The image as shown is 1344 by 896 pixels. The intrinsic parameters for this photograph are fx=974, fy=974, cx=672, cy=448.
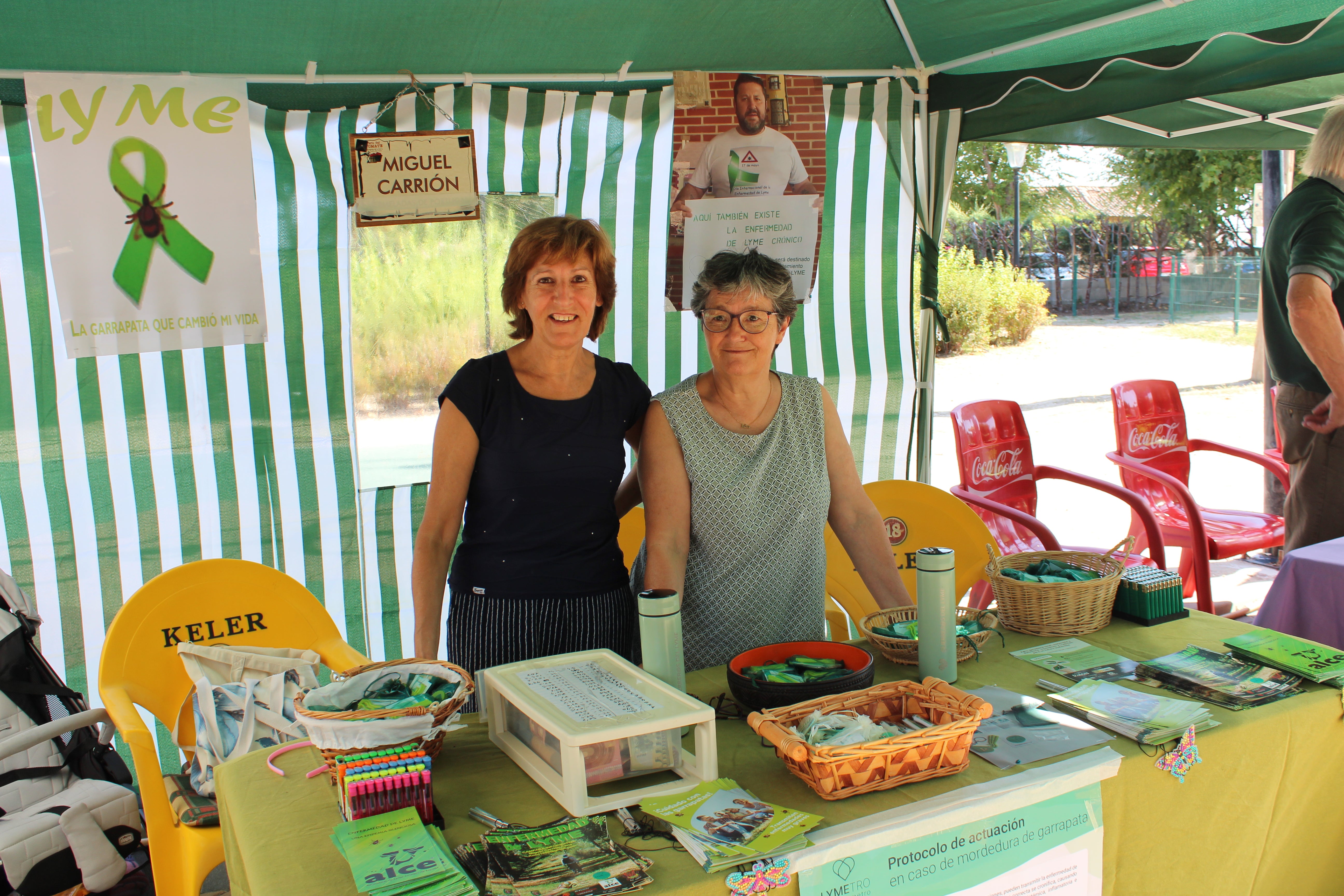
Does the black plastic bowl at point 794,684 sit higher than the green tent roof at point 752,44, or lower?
lower

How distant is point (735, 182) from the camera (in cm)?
339

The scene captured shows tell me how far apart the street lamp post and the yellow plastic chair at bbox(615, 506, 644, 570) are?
10.1 metres

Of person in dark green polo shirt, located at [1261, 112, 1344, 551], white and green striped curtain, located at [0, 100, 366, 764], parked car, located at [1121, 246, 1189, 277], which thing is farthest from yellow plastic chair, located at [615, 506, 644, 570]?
parked car, located at [1121, 246, 1189, 277]

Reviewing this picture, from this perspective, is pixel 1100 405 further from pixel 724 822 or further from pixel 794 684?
pixel 724 822

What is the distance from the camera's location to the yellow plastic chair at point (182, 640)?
7.14 ft

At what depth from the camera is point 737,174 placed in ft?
11.1

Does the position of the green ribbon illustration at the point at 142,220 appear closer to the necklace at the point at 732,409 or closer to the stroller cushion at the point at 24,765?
the stroller cushion at the point at 24,765

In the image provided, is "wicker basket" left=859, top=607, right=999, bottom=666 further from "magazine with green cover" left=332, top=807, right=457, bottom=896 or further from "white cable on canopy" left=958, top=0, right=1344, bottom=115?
"white cable on canopy" left=958, top=0, right=1344, bottom=115

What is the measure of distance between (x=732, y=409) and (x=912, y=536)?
1.20 metres

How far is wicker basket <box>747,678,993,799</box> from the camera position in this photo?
1446 millimetres

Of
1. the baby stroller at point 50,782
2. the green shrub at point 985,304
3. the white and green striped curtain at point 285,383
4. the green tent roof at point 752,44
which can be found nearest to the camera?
the baby stroller at point 50,782

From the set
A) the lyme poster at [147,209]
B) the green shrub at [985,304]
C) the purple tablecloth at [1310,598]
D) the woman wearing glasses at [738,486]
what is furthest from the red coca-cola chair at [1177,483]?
the green shrub at [985,304]

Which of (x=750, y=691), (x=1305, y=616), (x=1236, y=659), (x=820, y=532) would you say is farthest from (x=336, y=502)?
(x=1305, y=616)

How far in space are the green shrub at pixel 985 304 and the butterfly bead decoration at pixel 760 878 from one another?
1622 cm
